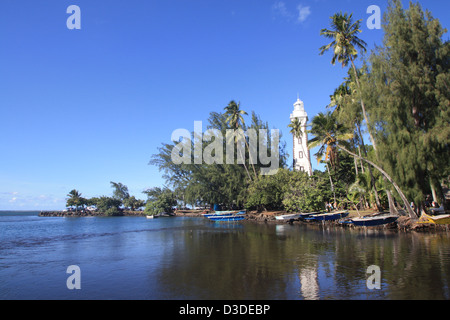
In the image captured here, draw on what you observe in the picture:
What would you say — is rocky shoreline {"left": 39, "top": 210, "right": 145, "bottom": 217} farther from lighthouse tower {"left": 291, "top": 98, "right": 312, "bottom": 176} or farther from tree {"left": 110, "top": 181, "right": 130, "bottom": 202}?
lighthouse tower {"left": 291, "top": 98, "right": 312, "bottom": 176}

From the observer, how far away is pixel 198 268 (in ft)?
46.1

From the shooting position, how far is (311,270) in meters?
12.7

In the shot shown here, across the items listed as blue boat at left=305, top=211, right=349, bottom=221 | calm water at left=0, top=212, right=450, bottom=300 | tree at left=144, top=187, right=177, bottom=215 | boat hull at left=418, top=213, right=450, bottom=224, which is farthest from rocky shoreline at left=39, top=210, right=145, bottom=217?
boat hull at left=418, top=213, right=450, bottom=224

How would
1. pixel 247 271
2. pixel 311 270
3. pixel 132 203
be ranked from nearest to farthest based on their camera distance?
1. pixel 311 270
2. pixel 247 271
3. pixel 132 203

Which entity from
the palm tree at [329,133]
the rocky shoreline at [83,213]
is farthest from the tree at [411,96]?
the rocky shoreline at [83,213]

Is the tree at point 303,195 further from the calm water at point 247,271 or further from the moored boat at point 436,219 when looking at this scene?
the calm water at point 247,271

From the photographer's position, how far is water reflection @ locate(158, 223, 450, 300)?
9.73m

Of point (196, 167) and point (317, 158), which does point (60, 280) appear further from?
point (196, 167)

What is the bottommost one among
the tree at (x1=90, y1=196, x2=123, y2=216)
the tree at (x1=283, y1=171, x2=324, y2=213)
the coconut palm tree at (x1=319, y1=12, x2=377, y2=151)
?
the tree at (x1=90, y1=196, x2=123, y2=216)

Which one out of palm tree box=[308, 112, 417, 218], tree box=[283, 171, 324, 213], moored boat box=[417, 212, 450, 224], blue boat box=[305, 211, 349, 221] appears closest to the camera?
moored boat box=[417, 212, 450, 224]

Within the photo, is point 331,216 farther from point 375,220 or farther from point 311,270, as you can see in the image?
point 311,270

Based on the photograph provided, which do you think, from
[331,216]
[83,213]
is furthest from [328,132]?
[83,213]

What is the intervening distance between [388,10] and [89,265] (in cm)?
2757
